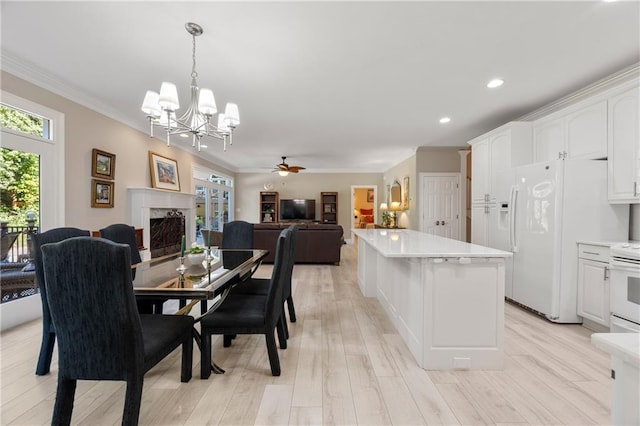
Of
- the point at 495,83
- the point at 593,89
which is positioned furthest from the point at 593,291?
the point at 495,83

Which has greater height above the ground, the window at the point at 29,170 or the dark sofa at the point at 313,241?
the window at the point at 29,170

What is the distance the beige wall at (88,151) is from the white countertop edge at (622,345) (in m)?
4.45

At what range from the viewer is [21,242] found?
2906 mm

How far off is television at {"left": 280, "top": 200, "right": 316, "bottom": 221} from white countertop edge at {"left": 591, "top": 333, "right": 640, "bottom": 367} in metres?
8.71

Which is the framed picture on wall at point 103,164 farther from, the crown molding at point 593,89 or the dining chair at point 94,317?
the crown molding at point 593,89

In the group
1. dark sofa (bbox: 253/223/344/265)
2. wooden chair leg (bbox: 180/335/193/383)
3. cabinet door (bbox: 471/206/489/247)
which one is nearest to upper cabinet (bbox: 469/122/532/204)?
cabinet door (bbox: 471/206/489/247)

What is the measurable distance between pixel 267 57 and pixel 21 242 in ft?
10.4

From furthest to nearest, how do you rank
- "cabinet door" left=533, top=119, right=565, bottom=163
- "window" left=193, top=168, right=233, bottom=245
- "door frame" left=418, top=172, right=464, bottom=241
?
"window" left=193, top=168, right=233, bottom=245 < "door frame" left=418, top=172, right=464, bottom=241 < "cabinet door" left=533, top=119, right=565, bottom=163

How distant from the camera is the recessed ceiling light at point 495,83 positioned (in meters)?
Result: 2.98

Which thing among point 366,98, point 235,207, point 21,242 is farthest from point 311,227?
point 235,207

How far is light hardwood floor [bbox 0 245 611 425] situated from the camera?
1586mm

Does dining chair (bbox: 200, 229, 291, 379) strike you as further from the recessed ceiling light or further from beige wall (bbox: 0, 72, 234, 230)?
the recessed ceiling light

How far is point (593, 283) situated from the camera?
8.89ft

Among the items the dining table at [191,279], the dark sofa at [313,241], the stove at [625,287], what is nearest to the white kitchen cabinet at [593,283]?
the stove at [625,287]
